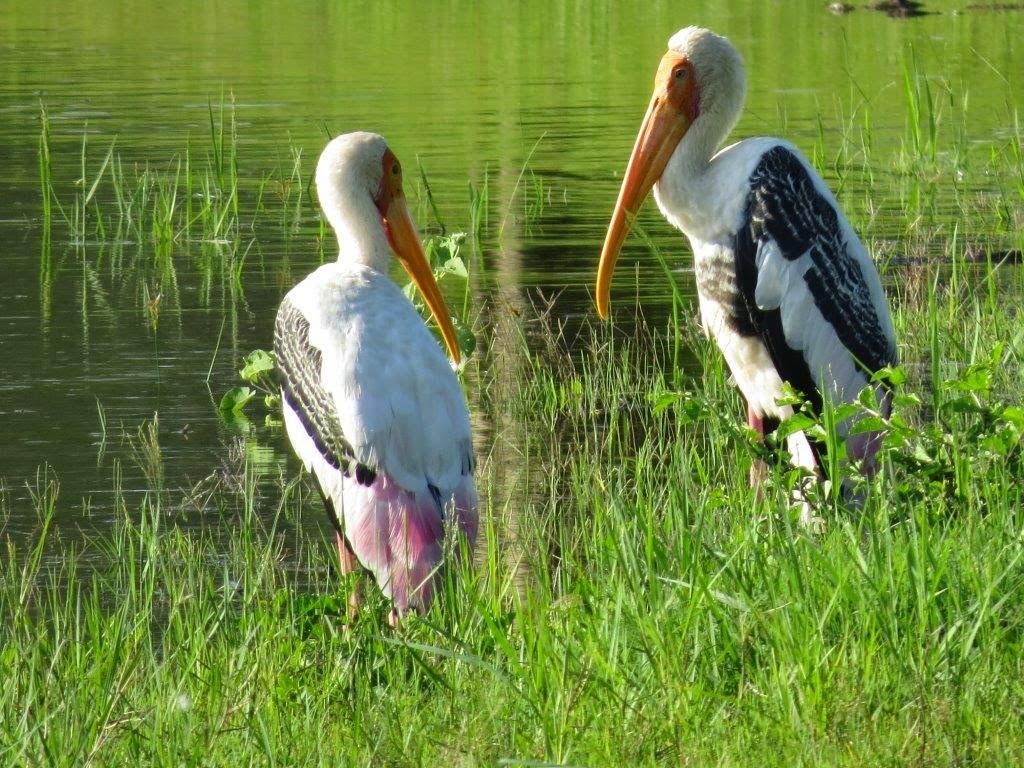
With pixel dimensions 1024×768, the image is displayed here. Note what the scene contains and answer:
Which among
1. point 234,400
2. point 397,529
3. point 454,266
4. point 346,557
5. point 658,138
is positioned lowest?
point 234,400

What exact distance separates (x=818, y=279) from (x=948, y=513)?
4.26 ft

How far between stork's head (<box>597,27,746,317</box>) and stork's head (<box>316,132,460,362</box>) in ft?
2.12

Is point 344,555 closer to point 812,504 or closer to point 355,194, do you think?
point 812,504

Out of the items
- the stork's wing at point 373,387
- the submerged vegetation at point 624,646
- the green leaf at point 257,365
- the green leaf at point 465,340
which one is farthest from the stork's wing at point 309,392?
the green leaf at point 465,340

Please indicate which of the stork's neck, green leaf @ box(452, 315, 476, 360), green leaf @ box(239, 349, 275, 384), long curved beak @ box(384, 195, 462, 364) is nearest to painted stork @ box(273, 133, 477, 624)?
the stork's neck

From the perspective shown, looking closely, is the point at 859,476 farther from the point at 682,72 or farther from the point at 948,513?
the point at 682,72

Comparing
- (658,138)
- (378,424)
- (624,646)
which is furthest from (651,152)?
(624,646)

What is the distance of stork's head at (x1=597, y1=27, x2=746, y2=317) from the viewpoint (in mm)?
5316

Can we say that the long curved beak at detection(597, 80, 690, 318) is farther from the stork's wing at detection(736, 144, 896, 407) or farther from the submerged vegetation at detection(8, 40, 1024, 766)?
the submerged vegetation at detection(8, 40, 1024, 766)

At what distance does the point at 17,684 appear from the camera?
3.19 m

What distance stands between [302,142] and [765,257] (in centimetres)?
813

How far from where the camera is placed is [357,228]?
516cm

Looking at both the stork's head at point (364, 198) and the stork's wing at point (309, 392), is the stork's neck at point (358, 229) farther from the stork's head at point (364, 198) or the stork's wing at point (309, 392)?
the stork's wing at point (309, 392)

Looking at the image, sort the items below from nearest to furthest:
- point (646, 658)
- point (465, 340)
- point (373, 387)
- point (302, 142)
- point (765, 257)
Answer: point (646, 658) < point (373, 387) < point (765, 257) < point (465, 340) < point (302, 142)
